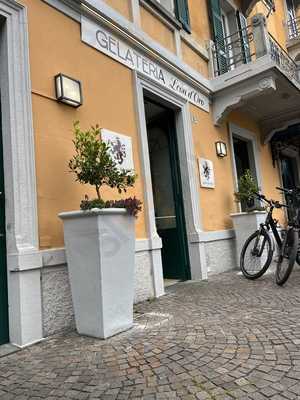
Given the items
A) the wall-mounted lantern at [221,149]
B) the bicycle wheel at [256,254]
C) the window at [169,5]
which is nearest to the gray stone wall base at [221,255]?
the bicycle wheel at [256,254]

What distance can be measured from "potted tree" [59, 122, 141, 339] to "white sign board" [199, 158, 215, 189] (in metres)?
2.93

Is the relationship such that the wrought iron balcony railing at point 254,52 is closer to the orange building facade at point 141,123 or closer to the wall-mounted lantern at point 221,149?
the orange building facade at point 141,123

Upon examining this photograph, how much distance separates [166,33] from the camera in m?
5.65

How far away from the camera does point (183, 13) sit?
6125 mm

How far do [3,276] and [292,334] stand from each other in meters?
2.41

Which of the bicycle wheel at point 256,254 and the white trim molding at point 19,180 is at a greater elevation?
the white trim molding at point 19,180

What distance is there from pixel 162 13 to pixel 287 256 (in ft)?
14.0

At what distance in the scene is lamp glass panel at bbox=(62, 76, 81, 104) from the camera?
11.6ft

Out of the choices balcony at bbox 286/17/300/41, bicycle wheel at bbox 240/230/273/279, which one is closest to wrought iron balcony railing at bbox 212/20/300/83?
bicycle wheel at bbox 240/230/273/279

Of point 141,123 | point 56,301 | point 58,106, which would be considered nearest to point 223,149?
point 141,123

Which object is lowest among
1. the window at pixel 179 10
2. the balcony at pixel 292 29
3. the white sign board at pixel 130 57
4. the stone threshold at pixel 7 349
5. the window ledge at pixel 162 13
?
the stone threshold at pixel 7 349

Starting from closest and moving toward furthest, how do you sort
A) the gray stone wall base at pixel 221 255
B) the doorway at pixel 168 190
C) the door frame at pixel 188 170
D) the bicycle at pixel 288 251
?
the bicycle at pixel 288 251 < the door frame at pixel 188 170 < the doorway at pixel 168 190 < the gray stone wall base at pixel 221 255

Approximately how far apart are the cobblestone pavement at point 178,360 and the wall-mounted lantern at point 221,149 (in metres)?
3.54

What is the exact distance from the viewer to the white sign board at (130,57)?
4.13m
